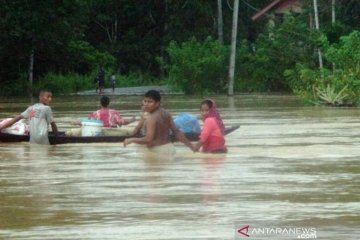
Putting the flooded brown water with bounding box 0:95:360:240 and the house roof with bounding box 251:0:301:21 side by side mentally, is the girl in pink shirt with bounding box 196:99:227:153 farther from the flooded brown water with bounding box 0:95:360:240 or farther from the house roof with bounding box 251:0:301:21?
the house roof with bounding box 251:0:301:21

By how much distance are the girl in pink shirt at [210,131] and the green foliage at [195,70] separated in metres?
50.2

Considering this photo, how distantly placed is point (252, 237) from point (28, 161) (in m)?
11.6

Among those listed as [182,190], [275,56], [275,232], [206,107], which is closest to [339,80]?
[275,56]

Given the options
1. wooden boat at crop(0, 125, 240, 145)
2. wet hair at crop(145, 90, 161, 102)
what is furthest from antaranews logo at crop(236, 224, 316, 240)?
wooden boat at crop(0, 125, 240, 145)

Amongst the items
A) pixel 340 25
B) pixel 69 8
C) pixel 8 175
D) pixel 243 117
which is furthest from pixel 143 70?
pixel 8 175

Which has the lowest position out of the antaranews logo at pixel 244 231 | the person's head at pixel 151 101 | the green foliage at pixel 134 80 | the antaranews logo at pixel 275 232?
the green foliage at pixel 134 80

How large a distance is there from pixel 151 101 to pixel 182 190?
5659 millimetres

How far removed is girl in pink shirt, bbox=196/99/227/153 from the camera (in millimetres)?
23328

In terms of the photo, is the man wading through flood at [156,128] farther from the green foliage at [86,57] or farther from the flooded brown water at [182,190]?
the green foliage at [86,57]

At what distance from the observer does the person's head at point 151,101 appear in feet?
75.3

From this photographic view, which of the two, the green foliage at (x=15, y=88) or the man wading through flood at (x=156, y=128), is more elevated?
the man wading through flood at (x=156, y=128)

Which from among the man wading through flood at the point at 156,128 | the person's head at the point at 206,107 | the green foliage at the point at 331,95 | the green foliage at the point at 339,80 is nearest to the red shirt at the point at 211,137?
the person's head at the point at 206,107

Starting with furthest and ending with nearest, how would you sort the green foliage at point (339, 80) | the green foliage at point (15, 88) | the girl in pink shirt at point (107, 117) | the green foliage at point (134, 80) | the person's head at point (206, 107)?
the green foliage at point (134, 80), the green foliage at point (15, 88), the green foliage at point (339, 80), the girl in pink shirt at point (107, 117), the person's head at point (206, 107)

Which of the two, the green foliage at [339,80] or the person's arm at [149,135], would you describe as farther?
the green foliage at [339,80]
